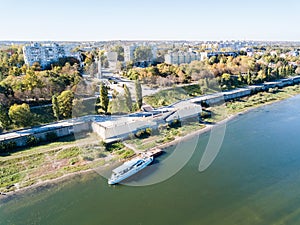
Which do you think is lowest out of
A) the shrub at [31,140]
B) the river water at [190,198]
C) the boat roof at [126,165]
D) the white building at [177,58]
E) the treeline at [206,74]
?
the river water at [190,198]

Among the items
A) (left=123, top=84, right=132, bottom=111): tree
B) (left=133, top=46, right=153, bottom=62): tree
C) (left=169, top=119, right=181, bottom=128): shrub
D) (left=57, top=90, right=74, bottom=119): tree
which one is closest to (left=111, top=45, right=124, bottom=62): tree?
(left=133, top=46, right=153, bottom=62): tree

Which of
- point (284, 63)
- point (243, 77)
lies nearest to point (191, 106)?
point (243, 77)

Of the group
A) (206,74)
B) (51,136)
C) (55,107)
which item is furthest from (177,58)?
(51,136)

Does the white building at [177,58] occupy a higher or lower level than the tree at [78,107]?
higher

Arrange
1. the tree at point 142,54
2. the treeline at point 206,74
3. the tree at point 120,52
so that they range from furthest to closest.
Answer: the tree at point 120,52 → the tree at point 142,54 → the treeline at point 206,74

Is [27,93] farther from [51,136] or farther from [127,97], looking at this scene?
[127,97]

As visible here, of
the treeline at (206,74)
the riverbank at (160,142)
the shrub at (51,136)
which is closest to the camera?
the riverbank at (160,142)

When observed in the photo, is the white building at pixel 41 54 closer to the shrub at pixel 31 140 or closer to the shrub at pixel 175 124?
the shrub at pixel 31 140

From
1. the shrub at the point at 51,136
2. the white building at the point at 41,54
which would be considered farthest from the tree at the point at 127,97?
the white building at the point at 41,54
